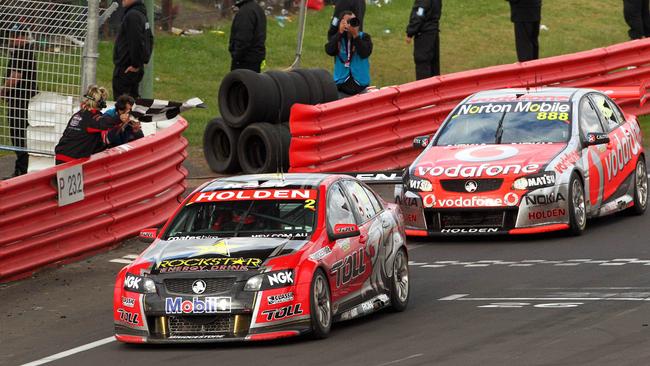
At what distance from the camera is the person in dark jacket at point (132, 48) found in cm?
1995

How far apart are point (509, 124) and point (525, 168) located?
4.19 feet

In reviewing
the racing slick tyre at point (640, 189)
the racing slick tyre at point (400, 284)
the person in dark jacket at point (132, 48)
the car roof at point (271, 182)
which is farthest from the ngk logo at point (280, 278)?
the person in dark jacket at point (132, 48)

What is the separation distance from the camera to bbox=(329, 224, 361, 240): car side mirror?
12.2 m

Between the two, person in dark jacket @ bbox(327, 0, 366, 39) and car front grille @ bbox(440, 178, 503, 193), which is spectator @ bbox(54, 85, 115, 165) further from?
person in dark jacket @ bbox(327, 0, 366, 39)

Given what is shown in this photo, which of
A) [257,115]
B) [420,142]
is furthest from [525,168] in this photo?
[257,115]

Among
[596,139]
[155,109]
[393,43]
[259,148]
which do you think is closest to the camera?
[596,139]

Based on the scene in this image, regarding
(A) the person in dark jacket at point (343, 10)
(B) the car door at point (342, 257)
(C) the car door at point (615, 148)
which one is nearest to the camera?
(B) the car door at point (342, 257)

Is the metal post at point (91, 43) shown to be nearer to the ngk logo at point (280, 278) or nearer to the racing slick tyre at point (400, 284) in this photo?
the racing slick tyre at point (400, 284)

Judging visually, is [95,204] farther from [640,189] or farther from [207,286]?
[640,189]

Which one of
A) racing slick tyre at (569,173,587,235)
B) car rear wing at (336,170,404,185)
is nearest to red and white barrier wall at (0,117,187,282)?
car rear wing at (336,170,404,185)

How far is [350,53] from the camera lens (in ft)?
74.0

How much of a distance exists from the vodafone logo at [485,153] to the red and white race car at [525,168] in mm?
11

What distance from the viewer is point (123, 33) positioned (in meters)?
20.1

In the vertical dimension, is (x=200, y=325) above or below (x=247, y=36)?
below
